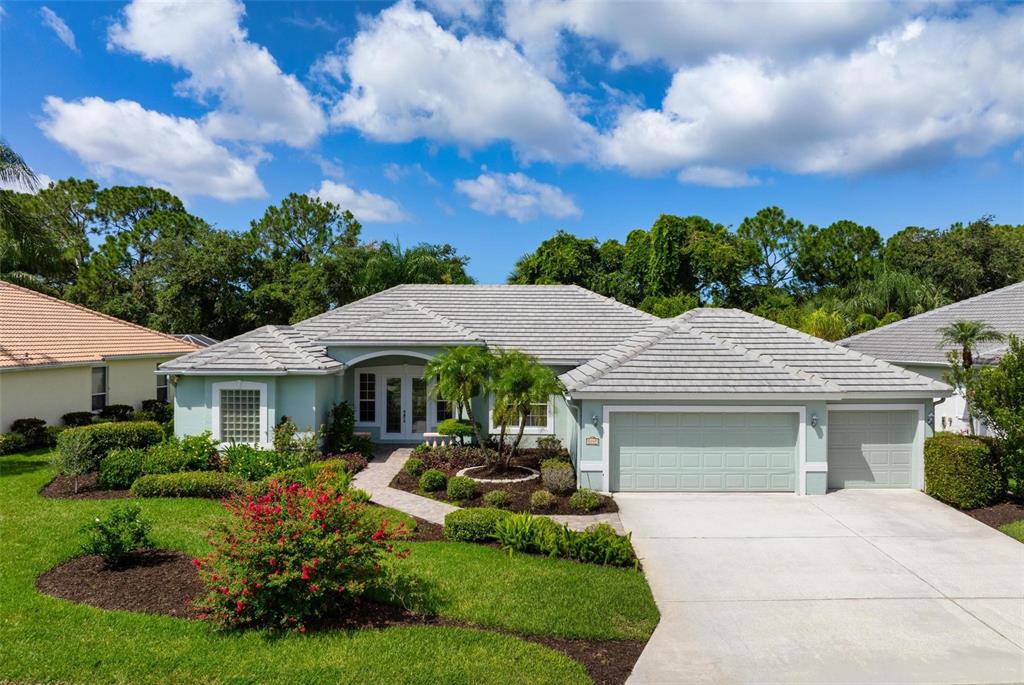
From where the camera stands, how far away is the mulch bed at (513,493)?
1265cm

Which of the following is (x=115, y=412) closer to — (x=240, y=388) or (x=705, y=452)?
(x=240, y=388)

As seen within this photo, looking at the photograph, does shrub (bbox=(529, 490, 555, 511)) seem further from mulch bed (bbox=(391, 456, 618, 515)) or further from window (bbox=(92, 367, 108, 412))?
window (bbox=(92, 367, 108, 412))

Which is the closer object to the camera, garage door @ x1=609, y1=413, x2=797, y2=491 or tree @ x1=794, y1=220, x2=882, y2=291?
garage door @ x1=609, y1=413, x2=797, y2=491

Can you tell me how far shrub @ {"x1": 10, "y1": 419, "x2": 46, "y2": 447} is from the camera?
61.3 ft

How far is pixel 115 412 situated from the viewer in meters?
22.4

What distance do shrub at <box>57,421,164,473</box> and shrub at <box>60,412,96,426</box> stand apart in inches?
250

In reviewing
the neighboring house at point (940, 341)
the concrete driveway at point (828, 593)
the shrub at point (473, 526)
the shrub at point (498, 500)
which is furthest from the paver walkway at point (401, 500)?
the neighboring house at point (940, 341)

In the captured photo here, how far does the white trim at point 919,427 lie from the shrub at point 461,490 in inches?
321

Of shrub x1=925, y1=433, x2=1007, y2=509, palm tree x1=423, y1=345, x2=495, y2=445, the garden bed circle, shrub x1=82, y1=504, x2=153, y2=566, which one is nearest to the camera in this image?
shrub x1=82, y1=504, x2=153, y2=566

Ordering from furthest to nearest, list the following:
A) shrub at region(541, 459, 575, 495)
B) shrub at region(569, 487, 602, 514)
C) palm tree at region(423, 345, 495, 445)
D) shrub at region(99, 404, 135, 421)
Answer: shrub at region(99, 404, 135, 421) → palm tree at region(423, 345, 495, 445) → shrub at region(541, 459, 575, 495) → shrub at region(569, 487, 602, 514)

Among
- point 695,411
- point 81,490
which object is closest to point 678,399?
point 695,411

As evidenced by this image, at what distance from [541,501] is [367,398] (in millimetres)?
9772

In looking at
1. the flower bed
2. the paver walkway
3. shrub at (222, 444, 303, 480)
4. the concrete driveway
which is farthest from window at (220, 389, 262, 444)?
the concrete driveway

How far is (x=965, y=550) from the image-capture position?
10359 mm
